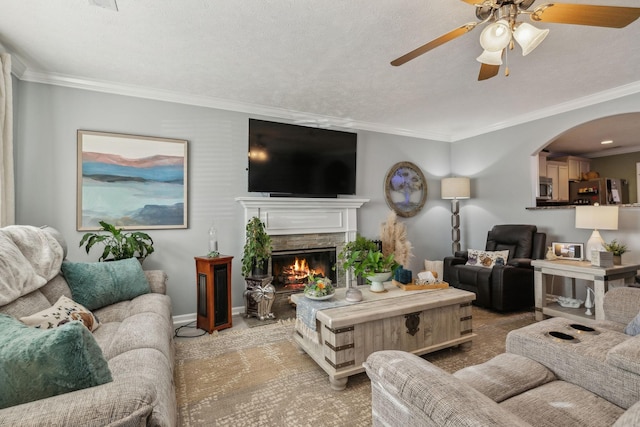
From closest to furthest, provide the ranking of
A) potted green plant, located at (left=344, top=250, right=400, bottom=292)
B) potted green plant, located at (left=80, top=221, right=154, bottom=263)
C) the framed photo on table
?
potted green plant, located at (left=344, top=250, right=400, bottom=292) < potted green plant, located at (left=80, top=221, right=154, bottom=263) < the framed photo on table

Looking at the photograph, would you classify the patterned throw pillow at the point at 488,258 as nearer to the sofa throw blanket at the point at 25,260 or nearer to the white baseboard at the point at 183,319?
the white baseboard at the point at 183,319

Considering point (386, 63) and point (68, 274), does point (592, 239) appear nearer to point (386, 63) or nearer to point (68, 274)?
point (386, 63)

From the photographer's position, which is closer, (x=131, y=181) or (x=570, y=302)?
(x=131, y=181)

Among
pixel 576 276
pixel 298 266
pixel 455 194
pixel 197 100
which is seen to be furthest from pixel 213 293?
pixel 455 194

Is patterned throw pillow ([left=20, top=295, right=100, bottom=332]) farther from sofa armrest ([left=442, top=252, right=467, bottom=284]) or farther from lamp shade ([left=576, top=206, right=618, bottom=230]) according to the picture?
lamp shade ([left=576, top=206, right=618, bottom=230])

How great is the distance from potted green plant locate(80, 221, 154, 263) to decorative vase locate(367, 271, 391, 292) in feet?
6.90

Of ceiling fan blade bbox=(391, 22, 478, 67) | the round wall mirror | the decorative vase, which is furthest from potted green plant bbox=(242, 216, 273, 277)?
ceiling fan blade bbox=(391, 22, 478, 67)

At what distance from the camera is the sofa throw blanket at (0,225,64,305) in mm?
1572

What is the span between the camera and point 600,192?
5863 mm

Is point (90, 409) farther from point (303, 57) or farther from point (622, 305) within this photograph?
point (303, 57)

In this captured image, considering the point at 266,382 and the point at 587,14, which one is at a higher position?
the point at 587,14

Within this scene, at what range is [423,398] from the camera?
851mm

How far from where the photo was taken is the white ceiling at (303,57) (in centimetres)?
202

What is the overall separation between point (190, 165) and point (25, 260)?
1828 mm
